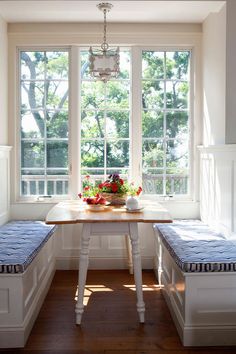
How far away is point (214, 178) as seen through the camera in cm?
402

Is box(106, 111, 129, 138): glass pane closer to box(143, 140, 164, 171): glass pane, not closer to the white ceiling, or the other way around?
box(143, 140, 164, 171): glass pane

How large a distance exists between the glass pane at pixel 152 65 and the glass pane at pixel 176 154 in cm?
72

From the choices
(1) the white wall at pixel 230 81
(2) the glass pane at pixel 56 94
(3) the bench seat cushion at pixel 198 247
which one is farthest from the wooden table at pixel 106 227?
(2) the glass pane at pixel 56 94

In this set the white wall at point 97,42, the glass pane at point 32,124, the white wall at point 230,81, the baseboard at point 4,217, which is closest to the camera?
the white wall at point 230,81

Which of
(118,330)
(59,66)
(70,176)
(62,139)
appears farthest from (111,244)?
(59,66)

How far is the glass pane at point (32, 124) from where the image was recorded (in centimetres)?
457

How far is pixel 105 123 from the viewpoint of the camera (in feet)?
15.1

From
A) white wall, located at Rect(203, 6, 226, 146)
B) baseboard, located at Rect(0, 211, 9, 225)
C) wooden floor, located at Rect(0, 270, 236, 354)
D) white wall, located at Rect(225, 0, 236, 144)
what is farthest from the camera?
baseboard, located at Rect(0, 211, 9, 225)

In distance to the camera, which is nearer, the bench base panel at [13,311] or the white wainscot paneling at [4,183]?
the bench base panel at [13,311]

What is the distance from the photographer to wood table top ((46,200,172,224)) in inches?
117

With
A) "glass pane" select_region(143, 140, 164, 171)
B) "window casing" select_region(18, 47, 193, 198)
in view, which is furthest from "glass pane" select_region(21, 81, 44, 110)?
"glass pane" select_region(143, 140, 164, 171)

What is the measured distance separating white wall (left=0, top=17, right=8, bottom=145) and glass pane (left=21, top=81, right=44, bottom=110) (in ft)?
0.70

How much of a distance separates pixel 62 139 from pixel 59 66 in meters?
0.77

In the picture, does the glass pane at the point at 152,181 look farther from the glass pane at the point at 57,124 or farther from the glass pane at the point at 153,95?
the glass pane at the point at 57,124
